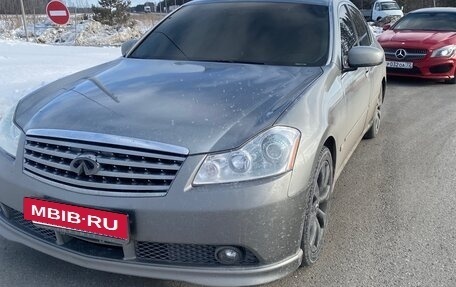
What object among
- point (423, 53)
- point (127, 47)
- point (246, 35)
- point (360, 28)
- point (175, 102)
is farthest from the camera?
point (423, 53)

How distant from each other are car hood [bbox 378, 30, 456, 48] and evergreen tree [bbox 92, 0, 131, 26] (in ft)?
86.6

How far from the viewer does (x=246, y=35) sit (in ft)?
12.0

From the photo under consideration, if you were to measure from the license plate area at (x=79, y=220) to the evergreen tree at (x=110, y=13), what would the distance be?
105ft

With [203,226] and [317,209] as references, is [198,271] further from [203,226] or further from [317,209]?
[317,209]

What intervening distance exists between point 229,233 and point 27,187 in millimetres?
1024

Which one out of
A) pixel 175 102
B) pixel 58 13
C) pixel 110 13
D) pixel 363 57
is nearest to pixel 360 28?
pixel 363 57

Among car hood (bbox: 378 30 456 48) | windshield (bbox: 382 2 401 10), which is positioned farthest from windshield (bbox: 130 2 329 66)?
windshield (bbox: 382 2 401 10)

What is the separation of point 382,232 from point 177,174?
5.51 feet

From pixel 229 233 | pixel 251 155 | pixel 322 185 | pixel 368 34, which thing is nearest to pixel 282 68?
pixel 322 185

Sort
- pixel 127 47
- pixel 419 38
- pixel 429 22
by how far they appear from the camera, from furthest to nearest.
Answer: pixel 429 22 → pixel 419 38 → pixel 127 47

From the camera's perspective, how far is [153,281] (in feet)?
8.71

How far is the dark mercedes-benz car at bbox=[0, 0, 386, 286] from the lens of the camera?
2.22 metres

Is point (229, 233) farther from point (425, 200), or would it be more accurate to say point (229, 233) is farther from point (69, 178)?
point (425, 200)

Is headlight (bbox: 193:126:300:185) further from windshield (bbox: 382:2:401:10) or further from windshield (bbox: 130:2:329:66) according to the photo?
windshield (bbox: 382:2:401:10)
